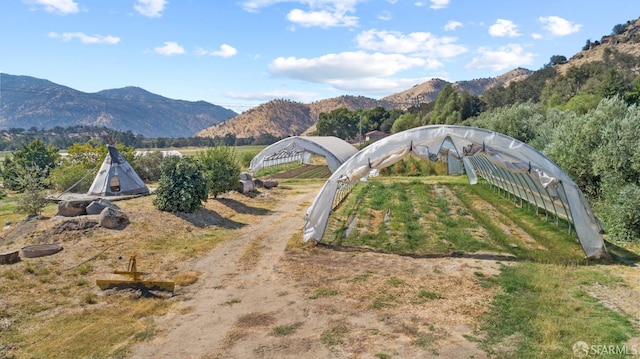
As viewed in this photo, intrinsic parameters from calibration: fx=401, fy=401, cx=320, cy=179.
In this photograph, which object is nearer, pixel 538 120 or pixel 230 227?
pixel 230 227

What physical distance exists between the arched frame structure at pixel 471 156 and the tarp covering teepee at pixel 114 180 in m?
15.7

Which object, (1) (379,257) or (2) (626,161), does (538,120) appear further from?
(1) (379,257)

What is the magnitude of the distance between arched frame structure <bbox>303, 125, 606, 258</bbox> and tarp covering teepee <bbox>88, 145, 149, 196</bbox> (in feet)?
51.6

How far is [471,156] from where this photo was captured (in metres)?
15.2

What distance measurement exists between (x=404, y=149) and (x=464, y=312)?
7.13 m

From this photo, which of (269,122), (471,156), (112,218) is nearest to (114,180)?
(112,218)

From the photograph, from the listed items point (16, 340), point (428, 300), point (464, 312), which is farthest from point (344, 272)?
point (16, 340)

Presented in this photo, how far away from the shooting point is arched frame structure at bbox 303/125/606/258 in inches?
518

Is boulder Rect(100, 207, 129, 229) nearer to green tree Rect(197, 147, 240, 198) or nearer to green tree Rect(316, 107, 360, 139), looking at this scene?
green tree Rect(197, 147, 240, 198)

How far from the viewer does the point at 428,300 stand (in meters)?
9.88

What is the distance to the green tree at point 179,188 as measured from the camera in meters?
19.6

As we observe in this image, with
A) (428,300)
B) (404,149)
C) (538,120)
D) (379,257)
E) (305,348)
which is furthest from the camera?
(538,120)

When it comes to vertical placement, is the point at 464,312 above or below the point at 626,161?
below

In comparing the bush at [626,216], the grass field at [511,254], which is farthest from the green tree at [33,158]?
the bush at [626,216]
